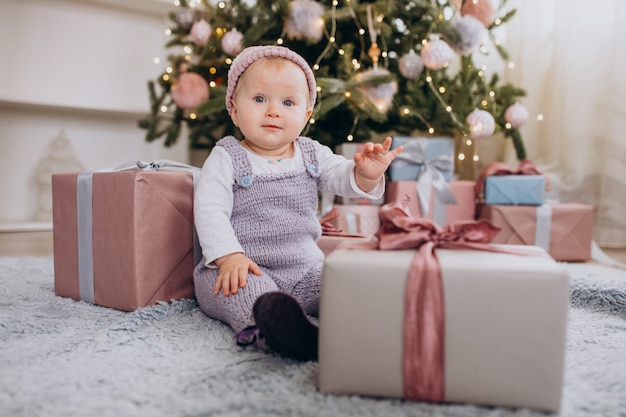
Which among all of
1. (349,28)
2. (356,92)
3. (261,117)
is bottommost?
(261,117)

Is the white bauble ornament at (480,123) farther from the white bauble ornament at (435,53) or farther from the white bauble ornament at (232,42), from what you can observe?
the white bauble ornament at (232,42)

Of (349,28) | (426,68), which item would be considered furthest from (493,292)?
(349,28)

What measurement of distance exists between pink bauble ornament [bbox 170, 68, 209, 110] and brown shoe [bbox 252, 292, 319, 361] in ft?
4.37

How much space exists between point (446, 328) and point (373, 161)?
367mm

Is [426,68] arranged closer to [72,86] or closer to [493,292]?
[493,292]

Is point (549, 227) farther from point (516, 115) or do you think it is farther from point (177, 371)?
point (177, 371)

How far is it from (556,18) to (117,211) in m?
1.79

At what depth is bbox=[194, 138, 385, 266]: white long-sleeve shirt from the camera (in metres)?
0.84

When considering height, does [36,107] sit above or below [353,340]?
above

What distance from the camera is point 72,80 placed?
102 inches

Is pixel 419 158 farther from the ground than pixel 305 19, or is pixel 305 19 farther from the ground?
pixel 305 19

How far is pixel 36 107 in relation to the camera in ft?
8.14

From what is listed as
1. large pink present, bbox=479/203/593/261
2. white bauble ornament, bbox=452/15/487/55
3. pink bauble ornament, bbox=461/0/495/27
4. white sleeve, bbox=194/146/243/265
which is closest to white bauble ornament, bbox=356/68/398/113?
white bauble ornament, bbox=452/15/487/55

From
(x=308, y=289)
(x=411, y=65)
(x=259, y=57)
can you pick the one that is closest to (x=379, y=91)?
(x=411, y=65)
